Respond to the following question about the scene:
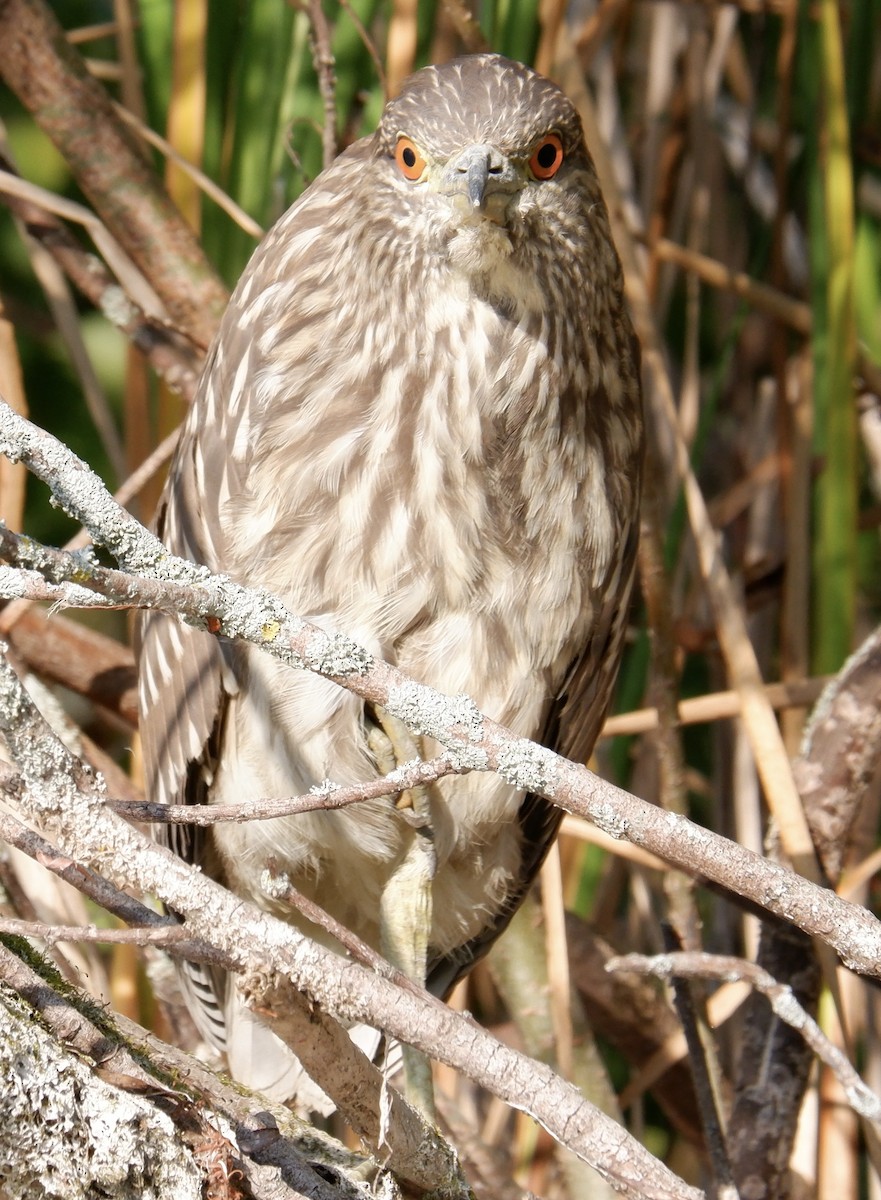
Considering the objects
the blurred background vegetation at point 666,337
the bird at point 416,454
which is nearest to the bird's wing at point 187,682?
the bird at point 416,454

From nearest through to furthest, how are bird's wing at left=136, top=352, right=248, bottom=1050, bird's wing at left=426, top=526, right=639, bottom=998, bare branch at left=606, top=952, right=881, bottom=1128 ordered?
bare branch at left=606, top=952, right=881, bottom=1128, bird's wing at left=136, top=352, right=248, bottom=1050, bird's wing at left=426, top=526, right=639, bottom=998

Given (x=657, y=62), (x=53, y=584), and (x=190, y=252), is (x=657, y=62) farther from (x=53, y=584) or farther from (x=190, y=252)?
(x=53, y=584)

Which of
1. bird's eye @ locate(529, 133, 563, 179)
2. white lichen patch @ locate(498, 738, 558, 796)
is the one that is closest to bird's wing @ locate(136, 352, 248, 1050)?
bird's eye @ locate(529, 133, 563, 179)

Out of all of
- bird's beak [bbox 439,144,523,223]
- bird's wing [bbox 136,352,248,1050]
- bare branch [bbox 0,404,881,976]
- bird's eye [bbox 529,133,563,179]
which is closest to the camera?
bare branch [bbox 0,404,881,976]

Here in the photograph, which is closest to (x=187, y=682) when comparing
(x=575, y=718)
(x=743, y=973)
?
(x=575, y=718)

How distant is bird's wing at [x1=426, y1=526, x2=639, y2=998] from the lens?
2.11 meters

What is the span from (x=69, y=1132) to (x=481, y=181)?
1.07 meters

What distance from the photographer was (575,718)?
2.19 m

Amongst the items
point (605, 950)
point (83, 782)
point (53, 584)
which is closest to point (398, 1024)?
point (83, 782)

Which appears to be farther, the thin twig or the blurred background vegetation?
the blurred background vegetation

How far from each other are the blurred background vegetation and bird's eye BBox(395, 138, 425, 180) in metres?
0.39

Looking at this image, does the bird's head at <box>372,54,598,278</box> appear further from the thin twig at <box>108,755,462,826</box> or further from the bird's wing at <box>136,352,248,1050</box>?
the thin twig at <box>108,755,462,826</box>

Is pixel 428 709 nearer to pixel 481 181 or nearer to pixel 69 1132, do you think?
pixel 69 1132

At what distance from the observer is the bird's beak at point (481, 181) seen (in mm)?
1646
